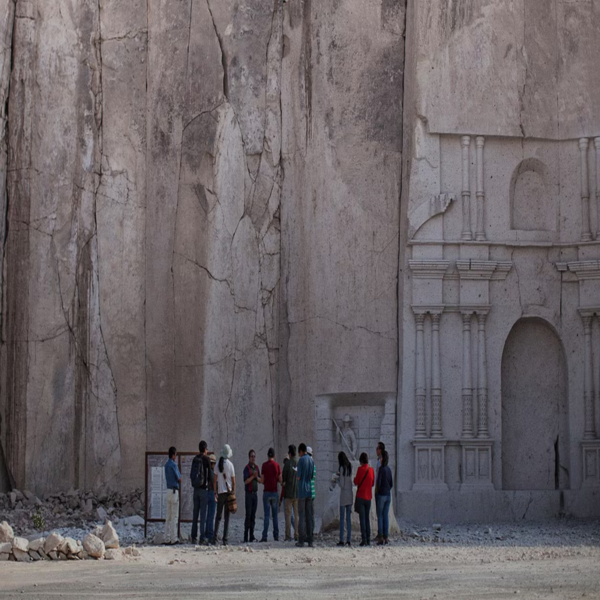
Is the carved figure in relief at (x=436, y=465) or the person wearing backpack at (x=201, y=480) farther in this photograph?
the carved figure in relief at (x=436, y=465)

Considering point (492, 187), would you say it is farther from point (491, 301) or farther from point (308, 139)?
point (308, 139)

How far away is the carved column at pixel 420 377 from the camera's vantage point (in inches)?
829

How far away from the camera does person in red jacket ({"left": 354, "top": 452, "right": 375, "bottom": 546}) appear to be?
17.0m

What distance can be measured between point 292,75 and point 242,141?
1.48m

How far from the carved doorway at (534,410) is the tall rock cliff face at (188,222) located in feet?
6.91

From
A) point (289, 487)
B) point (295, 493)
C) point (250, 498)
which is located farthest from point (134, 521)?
point (295, 493)

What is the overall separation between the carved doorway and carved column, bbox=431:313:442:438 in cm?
133

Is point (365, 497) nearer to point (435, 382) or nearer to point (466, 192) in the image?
point (435, 382)

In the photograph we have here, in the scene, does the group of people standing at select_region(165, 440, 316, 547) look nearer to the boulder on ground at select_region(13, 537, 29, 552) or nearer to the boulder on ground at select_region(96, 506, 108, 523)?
the boulder on ground at select_region(13, 537, 29, 552)

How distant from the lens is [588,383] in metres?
21.4

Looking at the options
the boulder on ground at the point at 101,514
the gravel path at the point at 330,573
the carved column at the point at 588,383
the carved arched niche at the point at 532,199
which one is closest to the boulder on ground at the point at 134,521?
the boulder on ground at the point at 101,514

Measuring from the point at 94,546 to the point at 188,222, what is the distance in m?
8.96

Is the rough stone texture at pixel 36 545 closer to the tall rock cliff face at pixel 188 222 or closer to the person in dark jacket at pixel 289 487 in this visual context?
the person in dark jacket at pixel 289 487

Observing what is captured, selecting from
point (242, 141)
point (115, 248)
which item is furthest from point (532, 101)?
point (115, 248)
